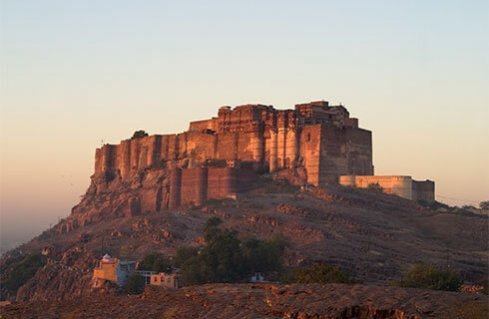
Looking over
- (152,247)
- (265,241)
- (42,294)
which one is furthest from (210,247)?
(42,294)

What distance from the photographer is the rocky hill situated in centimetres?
5991

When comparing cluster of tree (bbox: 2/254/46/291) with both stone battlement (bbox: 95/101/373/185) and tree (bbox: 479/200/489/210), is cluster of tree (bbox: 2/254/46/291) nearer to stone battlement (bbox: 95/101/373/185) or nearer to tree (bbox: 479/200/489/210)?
stone battlement (bbox: 95/101/373/185)

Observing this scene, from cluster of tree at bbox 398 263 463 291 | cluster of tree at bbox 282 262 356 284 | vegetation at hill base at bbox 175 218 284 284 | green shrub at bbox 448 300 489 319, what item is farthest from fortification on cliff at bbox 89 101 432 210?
green shrub at bbox 448 300 489 319

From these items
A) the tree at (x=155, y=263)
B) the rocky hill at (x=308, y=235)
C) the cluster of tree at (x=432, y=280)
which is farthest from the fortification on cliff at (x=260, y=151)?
the cluster of tree at (x=432, y=280)

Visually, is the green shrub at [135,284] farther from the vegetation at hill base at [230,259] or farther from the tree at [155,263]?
the vegetation at hill base at [230,259]

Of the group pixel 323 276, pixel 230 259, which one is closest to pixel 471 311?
pixel 323 276

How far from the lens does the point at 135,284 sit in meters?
55.7

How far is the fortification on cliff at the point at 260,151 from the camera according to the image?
74.6 meters

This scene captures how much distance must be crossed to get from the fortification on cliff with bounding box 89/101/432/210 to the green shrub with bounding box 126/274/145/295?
21.1m

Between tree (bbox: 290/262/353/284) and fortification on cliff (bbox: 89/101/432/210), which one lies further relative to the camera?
fortification on cliff (bbox: 89/101/432/210)

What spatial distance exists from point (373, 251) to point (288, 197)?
13.3 metres

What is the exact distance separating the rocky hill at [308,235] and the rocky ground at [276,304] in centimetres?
3206

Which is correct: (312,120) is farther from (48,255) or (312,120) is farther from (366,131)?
(48,255)

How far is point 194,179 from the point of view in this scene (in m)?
79.6
